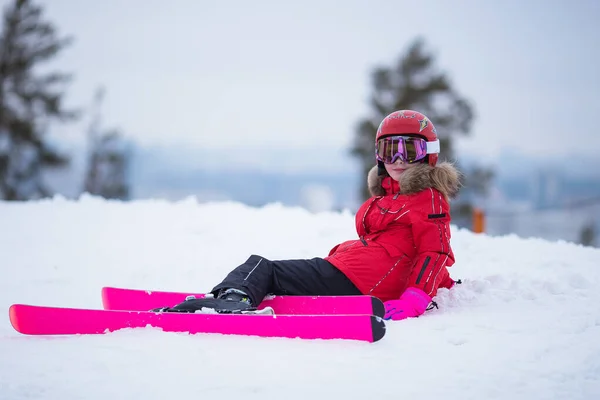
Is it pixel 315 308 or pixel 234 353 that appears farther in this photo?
pixel 315 308

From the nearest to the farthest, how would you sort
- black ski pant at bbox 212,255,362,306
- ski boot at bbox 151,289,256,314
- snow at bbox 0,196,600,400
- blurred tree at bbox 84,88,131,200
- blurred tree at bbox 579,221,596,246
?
snow at bbox 0,196,600,400, ski boot at bbox 151,289,256,314, black ski pant at bbox 212,255,362,306, blurred tree at bbox 84,88,131,200, blurred tree at bbox 579,221,596,246

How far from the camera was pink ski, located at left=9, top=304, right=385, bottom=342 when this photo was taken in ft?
9.97

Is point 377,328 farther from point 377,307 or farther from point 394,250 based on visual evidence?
point 394,250

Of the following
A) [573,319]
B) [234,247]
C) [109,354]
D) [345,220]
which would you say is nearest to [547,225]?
[345,220]

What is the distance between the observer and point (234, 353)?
281cm

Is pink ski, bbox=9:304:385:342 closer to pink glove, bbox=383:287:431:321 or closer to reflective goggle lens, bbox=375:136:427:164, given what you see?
pink glove, bbox=383:287:431:321

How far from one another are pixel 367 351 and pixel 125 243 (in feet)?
14.9

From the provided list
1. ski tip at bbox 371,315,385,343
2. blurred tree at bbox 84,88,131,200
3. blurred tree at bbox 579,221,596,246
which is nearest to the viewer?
ski tip at bbox 371,315,385,343

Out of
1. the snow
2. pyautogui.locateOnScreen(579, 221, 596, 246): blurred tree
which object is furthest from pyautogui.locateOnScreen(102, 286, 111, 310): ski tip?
pyautogui.locateOnScreen(579, 221, 596, 246): blurred tree

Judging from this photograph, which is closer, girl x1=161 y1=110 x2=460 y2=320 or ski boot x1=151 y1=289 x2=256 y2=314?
ski boot x1=151 y1=289 x2=256 y2=314

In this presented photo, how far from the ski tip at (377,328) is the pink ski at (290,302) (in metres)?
0.38

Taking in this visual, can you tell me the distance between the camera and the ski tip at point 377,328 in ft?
9.76

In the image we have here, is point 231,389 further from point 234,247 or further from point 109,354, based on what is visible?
point 234,247

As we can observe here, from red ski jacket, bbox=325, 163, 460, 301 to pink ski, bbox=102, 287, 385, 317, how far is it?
19cm
